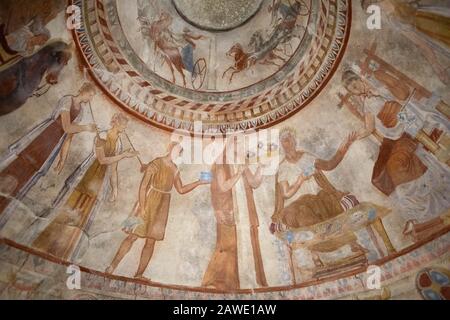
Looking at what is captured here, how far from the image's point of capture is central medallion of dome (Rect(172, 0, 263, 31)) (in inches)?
364

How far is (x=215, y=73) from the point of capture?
9.42 metres

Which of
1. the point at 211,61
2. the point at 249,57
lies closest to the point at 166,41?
the point at 211,61

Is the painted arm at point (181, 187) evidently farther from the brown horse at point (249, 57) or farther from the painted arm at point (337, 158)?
the painted arm at point (337, 158)

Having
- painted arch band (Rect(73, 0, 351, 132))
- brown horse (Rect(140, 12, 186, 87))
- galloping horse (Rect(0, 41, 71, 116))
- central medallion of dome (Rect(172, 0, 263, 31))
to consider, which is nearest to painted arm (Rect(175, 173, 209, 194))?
painted arch band (Rect(73, 0, 351, 132))

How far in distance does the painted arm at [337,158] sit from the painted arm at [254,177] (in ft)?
3.40

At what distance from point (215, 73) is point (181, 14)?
122 cm

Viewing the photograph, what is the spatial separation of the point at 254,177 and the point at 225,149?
740 millimetres

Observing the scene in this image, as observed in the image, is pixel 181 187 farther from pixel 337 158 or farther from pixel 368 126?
pixel 368 126

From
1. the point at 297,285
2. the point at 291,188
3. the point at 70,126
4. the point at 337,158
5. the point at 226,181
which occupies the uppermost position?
the point at 70,126

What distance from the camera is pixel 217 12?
9.32 meters

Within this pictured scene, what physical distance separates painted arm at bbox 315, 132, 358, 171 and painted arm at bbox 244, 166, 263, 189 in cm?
104

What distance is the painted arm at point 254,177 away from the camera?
9.29m

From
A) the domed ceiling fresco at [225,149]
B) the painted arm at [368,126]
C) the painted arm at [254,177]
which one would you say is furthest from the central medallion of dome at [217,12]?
the painted arm at [368,126]
